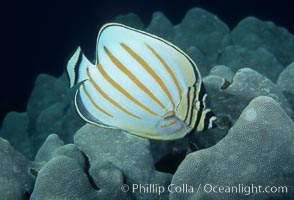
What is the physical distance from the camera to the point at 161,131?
133 centimetres

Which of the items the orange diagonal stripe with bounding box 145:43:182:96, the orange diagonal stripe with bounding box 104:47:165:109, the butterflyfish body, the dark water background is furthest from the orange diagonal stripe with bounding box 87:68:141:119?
the dark water background

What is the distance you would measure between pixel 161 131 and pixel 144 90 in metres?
0.18

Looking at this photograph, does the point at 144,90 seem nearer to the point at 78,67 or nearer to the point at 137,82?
the point at 137,82

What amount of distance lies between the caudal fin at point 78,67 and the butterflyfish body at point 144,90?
0.02 meters

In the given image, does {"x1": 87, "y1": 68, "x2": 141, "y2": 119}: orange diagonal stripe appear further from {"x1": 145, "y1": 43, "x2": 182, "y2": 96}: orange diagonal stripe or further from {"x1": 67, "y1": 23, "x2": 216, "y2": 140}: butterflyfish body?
{"x1": 145, "y1": 43, "x2": 182, "y2": 96}: orange diagonal stripe

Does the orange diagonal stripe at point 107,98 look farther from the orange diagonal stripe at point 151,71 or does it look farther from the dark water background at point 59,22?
the dark water background at point 59,22

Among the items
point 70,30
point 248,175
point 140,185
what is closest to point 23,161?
point 140,185

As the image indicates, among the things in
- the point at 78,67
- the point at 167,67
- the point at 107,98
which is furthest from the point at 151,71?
the point at 78,67

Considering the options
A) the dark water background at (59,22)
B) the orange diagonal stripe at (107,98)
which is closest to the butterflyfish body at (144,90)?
the orange diagonal stripe at (107,98)

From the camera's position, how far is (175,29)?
5.52 m

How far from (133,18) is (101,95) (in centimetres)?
513

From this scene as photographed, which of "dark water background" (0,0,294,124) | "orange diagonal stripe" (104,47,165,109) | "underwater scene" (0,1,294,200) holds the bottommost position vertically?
"dark water background" (0,0,294,124)

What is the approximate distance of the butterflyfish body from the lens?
1299 millimetres

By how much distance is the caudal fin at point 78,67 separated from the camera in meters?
1.36
